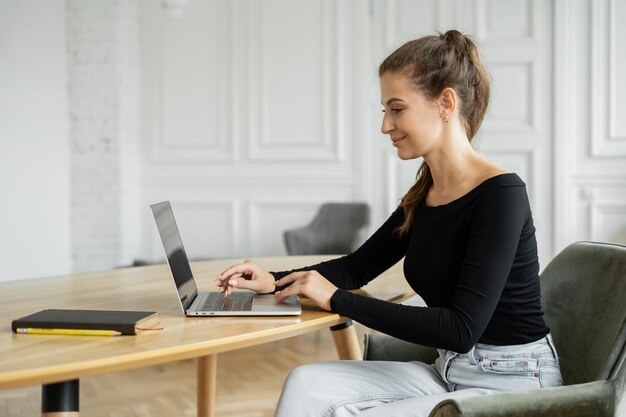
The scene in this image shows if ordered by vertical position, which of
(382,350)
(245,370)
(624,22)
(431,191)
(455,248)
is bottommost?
(245,370)

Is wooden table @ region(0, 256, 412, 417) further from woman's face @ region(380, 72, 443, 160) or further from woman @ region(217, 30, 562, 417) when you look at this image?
woman's face @ region(380, 72, 443, 160)

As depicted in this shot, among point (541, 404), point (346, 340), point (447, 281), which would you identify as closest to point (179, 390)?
point (346, 340)

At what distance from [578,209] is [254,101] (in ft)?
7.34

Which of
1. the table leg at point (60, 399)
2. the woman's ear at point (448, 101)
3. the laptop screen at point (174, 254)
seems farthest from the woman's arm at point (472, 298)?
the table leg at point (60, 399)

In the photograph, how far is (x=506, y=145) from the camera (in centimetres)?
477

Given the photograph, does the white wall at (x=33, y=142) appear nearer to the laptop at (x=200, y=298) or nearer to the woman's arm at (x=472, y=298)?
the laptop at (x=200, y=298)

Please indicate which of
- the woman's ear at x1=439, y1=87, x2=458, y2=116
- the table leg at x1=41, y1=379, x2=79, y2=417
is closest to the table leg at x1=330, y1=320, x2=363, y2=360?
the woman's ear at x1=439, y1=87, x2=458, y2=116

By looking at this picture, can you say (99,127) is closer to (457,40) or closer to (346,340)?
(346,340)

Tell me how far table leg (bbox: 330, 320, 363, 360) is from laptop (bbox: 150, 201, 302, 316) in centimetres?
41

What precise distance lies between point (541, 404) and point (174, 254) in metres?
0.79

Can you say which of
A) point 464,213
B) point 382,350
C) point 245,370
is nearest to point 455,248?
point 464,213

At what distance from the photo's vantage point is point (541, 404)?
1388 millimetres

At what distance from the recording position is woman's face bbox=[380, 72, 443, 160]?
66.6 inches

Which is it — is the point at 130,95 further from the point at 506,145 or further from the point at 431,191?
the point at 431,191
